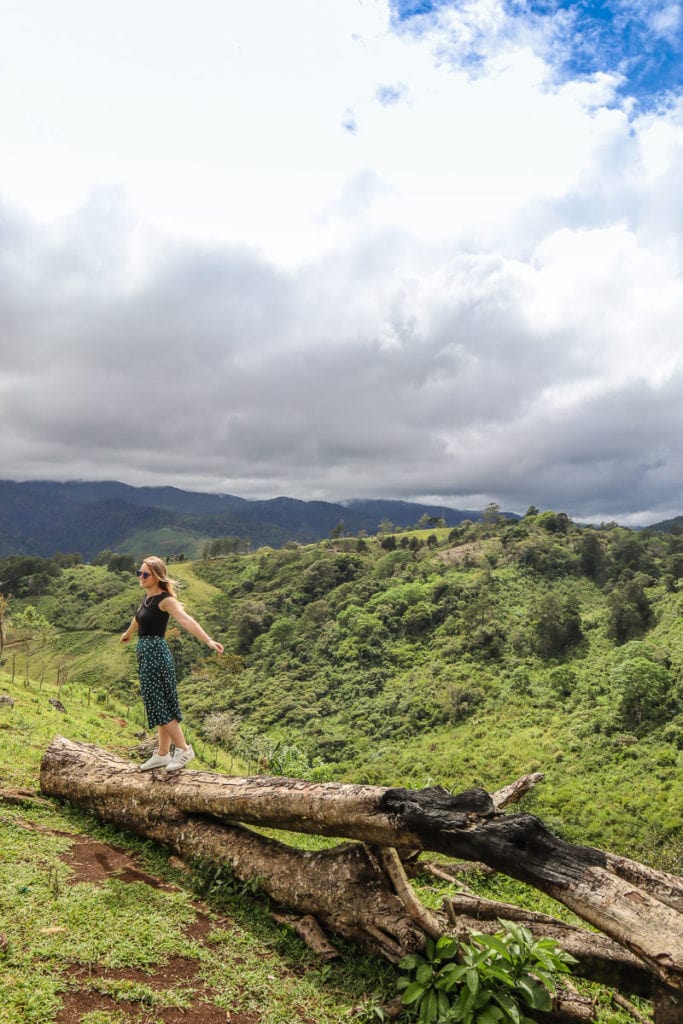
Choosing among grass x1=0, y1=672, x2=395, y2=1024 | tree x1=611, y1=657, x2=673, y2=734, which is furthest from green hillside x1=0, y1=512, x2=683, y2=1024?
grass x1=0, y1=672, x2=395, y2=1024

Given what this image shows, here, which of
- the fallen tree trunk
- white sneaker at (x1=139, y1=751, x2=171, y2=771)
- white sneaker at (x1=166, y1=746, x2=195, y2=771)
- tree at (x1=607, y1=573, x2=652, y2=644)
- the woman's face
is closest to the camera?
the fallen tree trunk

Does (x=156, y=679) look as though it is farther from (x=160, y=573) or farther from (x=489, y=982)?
(x=489, y=982)

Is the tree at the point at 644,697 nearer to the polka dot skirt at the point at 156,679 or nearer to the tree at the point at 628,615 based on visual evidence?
the tree at the point at 628,615

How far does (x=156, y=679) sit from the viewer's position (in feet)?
24.3

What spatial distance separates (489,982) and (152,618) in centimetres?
545

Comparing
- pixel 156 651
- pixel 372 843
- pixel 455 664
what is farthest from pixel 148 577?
pixel 455 664

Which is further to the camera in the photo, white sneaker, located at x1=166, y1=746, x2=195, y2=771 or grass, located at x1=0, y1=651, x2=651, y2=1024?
white sneaker, located at x1=166, y1=746, x2=195, y2=771

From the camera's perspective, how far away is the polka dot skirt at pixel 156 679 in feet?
24.3

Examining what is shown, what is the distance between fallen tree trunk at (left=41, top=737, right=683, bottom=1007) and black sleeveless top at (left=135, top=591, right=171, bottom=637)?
2.05 metres

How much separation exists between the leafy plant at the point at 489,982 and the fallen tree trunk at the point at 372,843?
52 cm

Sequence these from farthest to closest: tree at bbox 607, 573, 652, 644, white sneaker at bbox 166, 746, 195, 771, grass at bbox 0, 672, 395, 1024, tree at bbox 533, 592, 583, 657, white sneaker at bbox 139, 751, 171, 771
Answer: tree at bbox 533, 592, 583, 657
tree at bbox 607, 573, 652, 644
white sneaker at bbox 139, 751, 171, 771
white sneaker at bbox 166, 746, 195, 771
grass at bbox 0, 672, 395, 1024

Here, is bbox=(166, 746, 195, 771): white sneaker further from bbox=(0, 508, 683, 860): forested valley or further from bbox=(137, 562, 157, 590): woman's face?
bbox=(0, 508, 683, 860): forested valley

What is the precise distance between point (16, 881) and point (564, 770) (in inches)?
1733

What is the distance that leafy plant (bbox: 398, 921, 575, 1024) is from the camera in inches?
169
